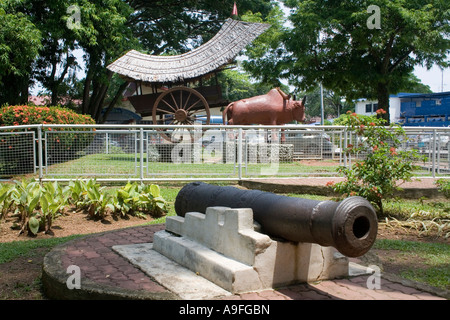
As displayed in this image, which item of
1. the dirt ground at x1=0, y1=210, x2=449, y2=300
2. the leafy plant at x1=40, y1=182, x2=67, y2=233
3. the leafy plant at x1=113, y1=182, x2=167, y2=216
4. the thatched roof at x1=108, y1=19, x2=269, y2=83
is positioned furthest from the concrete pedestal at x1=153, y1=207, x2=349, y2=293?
the thatched roof at x1=108, y1=19, x2=269, y2=83

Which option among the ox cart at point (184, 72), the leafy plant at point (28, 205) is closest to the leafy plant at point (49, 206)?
the leafy plant at point (28, 205)

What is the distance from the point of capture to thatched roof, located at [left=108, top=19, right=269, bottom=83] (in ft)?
54.2

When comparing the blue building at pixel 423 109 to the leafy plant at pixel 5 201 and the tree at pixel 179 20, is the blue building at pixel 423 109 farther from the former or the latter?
the leafy plant at pixel 5 201

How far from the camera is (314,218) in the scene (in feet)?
10.4

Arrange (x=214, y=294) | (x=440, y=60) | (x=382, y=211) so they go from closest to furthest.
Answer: (x=214, y=294) < (x=382, y=211) < (x=440, y=60)

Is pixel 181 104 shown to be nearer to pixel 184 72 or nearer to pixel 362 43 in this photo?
pixel 184 72

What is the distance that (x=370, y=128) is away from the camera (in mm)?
7570

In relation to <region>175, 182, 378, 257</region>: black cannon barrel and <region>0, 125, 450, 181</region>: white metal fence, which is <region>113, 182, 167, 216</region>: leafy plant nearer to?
<region>0, 125, 450, 181</region>: white metal fence

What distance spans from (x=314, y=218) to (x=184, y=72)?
46.7 ft

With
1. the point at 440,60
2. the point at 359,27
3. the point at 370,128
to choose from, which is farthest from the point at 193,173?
the point at 440,60

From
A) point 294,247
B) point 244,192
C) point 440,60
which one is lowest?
point 294,247

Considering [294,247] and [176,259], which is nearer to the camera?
[294,247]

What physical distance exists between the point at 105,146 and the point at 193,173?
83.9 inches
